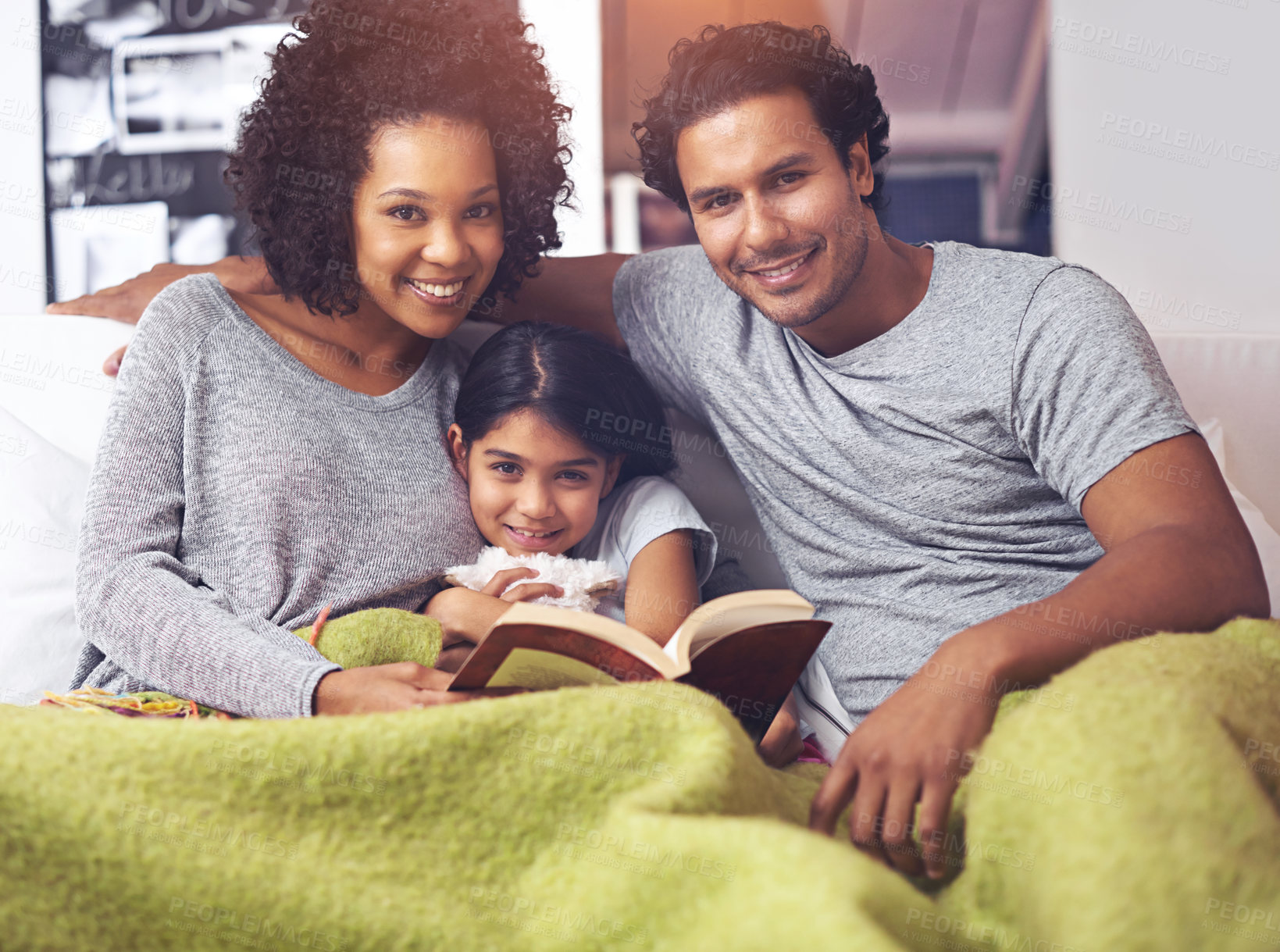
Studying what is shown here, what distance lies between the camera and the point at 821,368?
1309mm

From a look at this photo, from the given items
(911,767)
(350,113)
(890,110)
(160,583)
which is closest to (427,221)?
(350,113)

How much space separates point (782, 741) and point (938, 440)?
43 centimetres

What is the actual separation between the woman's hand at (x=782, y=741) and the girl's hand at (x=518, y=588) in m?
0.32

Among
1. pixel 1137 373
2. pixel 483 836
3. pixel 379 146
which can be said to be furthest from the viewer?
pixel 379 146

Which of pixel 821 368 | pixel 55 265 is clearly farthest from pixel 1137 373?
pixel 55 265

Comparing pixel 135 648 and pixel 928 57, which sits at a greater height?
pixel 928 57

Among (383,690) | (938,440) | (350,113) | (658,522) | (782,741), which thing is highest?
(350,113)

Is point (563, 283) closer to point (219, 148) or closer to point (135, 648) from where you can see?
point (135, 648)

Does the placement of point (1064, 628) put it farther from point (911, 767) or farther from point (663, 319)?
point (663, 319)

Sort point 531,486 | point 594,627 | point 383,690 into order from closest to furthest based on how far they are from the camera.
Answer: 1. point 594,627
2. point 383,690
3. point 531,486

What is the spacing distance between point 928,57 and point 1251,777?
14.3 feet

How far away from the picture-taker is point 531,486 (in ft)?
4.30

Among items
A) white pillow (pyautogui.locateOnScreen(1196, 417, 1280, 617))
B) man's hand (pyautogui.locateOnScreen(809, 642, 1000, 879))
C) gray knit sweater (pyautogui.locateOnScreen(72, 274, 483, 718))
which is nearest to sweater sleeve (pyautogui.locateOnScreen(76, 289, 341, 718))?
gray knit sweater (pyautogui.locateOnScreen(72, 274, 483, 718))

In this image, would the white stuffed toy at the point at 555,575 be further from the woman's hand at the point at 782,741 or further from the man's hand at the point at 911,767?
the man's hand at the point at 911,767
